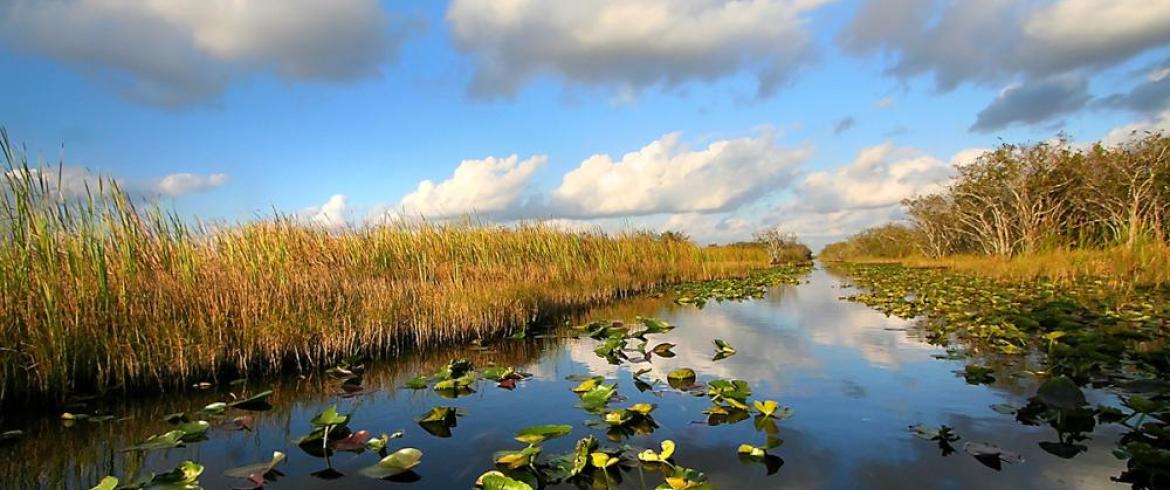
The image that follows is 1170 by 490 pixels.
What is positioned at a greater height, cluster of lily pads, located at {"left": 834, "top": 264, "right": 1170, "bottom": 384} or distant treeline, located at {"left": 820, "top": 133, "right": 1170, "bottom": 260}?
distant treeline, located at {"left": 820, "top": 133, "right": 1170, "bottom": 260}

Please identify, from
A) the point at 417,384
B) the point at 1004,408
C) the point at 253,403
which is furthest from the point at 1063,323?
the point at 253,403

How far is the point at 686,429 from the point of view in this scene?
12.4 feet

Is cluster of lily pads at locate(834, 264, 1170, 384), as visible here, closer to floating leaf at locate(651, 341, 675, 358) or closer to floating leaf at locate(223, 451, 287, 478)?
floating leaf at locate(651, 341, 675, 358)

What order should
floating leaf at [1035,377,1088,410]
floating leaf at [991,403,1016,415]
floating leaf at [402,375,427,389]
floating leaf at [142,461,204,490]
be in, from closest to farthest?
floating leaf at [142,461,204,490]
floating leaf at [1035,377,1088,410]
floating leaf at [991,403,1016,415]
floating leaf at [402,375,427,389]

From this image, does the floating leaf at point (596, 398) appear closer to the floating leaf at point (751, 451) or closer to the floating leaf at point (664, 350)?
the floating leaf at point (751, 451)

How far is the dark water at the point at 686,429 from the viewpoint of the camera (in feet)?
9.80

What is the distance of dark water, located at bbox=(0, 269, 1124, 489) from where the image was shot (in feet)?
9.80

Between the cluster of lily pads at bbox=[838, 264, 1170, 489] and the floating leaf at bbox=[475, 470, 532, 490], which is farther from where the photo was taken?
the cluster of lily pads at bbox=[838, 264, 1170, 489]

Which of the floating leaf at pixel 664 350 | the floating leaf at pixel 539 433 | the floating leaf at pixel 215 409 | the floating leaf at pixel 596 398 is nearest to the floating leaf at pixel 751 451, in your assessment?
the floating leaf at pixel 539 433

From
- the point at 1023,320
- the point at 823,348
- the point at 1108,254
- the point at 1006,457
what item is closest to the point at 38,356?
the point at 1006,457

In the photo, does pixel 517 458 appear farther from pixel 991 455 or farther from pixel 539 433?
pixel 991 455

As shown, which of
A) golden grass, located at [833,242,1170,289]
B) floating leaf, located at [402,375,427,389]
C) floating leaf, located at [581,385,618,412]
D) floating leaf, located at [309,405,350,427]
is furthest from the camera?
golden grass, located at [833,242,1170,289]

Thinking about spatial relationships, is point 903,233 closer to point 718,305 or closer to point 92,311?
point 718,305

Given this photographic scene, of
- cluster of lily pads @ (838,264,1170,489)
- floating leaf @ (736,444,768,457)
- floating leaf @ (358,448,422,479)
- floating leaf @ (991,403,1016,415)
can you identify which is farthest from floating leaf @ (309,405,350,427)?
floating leaf @ (991,403,1016,415)
